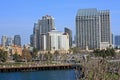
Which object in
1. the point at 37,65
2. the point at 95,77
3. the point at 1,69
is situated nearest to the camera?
the point at 95,77

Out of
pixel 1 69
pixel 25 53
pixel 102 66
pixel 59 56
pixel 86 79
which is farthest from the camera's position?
pixel 59 56

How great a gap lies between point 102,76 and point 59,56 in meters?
179

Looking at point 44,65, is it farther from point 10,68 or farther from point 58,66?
point 10,68

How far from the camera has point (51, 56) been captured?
176000 millimetres

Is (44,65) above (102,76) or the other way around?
the other way around

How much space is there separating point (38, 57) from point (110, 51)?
41.4 meters

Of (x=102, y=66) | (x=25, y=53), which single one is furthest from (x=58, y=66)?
(x=102, y=66)

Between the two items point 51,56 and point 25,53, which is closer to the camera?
point 25,53

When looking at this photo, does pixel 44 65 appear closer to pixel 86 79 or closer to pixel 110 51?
pixel 110 51

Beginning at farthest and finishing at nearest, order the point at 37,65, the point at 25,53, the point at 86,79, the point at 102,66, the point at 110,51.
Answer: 1. the point at 110,51
2. the point at 25,53
3. the point at 37,65
4. the point at 102,66
5. the point at 86,79

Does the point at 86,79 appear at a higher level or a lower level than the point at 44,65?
higher

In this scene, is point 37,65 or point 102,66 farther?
point 37,65

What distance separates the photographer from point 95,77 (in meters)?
14.3

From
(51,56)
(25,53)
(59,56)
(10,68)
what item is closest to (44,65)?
(10,68)
